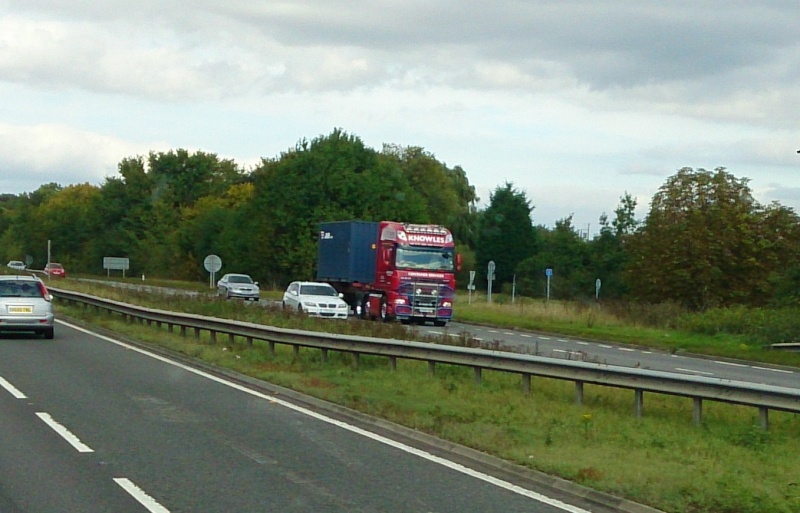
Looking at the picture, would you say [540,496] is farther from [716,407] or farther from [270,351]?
[270,351]

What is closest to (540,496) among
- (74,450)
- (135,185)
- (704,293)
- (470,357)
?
(74,450)

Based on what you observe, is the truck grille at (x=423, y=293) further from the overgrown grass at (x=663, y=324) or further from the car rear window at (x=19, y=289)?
the car rear window at (x=19, y=289)

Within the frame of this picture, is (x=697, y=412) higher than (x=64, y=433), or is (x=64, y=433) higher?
(x=697, y=412)

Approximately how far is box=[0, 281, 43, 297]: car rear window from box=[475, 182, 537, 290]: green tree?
2853 inches

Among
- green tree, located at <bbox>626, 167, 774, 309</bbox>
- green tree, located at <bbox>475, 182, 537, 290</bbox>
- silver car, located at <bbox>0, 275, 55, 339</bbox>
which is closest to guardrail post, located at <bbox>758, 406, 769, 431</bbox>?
silver car, located at <bbox>0, 275, 55, 339</bbox>

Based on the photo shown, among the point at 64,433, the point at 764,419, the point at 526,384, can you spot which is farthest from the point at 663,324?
the point at 64,433

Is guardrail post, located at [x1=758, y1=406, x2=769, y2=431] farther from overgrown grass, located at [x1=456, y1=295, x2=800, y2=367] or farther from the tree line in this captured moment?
the tree line

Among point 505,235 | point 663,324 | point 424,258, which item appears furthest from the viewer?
point 505,235

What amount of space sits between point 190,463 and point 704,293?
150 ft

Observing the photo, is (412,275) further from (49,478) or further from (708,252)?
(49,478)

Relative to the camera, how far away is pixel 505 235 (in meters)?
101

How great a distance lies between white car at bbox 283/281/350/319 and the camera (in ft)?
123

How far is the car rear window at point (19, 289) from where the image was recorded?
26500 millimetres

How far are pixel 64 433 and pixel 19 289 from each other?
51.5 ft
